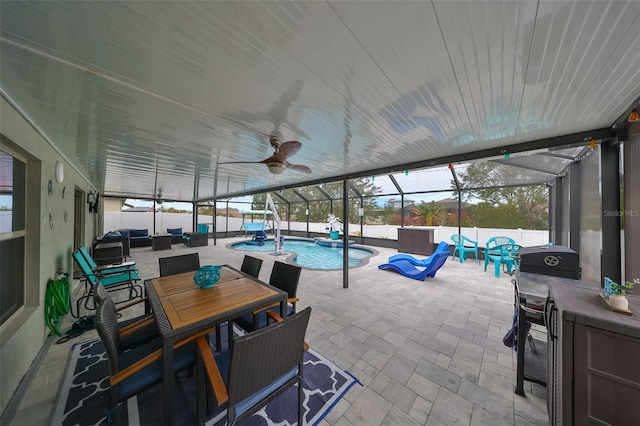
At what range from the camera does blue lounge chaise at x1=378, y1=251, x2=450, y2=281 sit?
4.55 meters

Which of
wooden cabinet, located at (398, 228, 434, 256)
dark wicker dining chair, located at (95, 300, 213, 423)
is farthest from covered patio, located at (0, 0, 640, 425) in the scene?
wooden cabinet, located at (398, 228, 434, 256)

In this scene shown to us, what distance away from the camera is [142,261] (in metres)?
6.61

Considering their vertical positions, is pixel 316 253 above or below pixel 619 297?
below

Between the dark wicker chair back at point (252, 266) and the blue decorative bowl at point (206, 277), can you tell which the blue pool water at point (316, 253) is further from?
the blue decorative bowl at point (206, 277)

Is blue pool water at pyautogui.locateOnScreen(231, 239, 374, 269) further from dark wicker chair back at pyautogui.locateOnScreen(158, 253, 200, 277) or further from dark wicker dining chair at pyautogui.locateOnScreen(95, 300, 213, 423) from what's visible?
dark wicker dining chair at pyautogui.locateOnScreen(95, 300, 213, 423)

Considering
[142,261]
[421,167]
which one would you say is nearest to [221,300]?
[421,167]

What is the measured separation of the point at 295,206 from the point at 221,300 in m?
10.9

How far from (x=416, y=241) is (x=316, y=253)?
410cm

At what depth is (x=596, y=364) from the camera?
3.59 feet

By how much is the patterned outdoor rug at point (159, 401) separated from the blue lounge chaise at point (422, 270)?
342 centimetres

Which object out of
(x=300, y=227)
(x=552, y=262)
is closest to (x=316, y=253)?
(x=300, y=227)

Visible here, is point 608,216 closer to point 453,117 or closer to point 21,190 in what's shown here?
point 453,117

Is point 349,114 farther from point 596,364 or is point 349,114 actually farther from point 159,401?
point 159,401

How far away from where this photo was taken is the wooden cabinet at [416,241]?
7.45m
